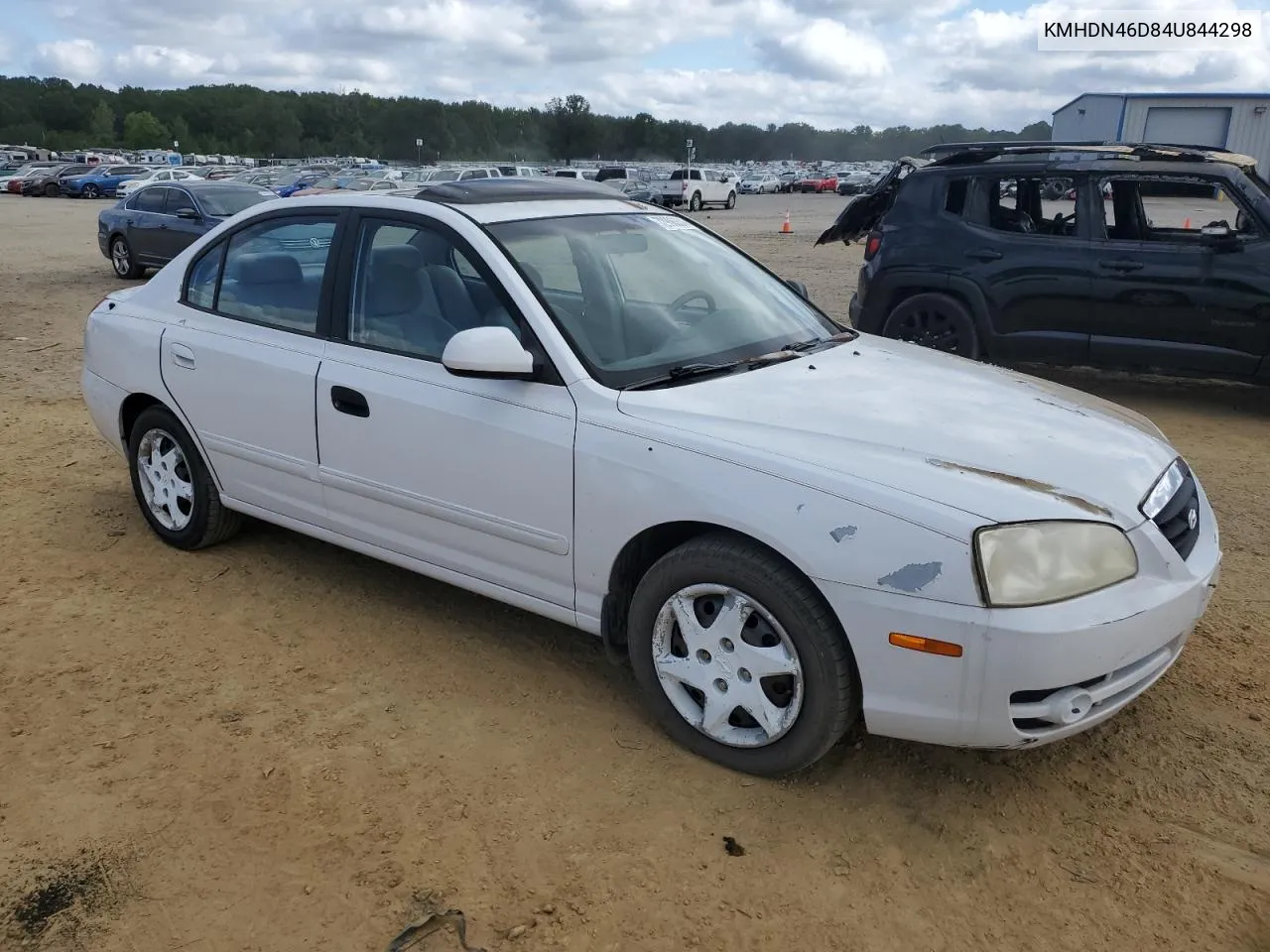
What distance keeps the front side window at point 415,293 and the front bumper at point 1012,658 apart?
62.5 inches

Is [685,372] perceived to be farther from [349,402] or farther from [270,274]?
Result: [270,274]

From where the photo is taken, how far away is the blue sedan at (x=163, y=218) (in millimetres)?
14984

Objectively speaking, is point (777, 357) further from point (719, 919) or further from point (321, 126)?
point (321, 126)

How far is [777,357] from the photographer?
3.72 metres

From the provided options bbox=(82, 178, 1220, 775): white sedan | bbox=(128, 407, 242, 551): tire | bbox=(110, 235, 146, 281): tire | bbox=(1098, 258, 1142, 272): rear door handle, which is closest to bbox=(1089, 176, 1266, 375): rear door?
bbox=(1098, 258, 1142, 272): rear door handle

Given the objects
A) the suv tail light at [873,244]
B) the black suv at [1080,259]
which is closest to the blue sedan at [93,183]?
the suv tail light at [873,244]

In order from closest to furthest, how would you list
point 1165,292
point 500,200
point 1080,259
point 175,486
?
point 500,200 → point 175,486 → point 1165,292 → point 1080,259

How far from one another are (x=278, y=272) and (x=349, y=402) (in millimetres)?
826

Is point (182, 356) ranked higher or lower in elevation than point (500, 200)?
lower

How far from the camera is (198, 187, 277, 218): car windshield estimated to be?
49.3 feet

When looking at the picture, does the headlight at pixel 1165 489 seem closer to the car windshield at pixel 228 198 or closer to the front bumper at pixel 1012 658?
the front bumper at pixel 1012 658

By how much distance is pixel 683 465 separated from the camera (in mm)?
3033

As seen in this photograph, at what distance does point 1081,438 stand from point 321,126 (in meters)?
148

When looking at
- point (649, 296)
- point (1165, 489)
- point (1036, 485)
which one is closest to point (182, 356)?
point (649, 296)
